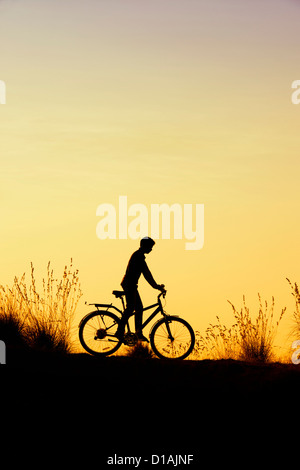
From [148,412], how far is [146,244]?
4303 mm

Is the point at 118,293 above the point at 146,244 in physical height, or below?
below

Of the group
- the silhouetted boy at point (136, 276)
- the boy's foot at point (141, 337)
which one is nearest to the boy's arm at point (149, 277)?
the silhouetted boy at point (136, 276)

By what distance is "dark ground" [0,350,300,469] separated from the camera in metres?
8.62

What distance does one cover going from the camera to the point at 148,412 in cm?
950

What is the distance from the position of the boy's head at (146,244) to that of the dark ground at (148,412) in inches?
92.8

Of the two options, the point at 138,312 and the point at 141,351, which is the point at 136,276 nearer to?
the point at 138,312

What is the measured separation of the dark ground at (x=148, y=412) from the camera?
28.3 feet

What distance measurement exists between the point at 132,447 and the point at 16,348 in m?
5.88

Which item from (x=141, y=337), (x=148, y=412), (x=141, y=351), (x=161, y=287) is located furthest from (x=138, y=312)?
(x=148, y=412)

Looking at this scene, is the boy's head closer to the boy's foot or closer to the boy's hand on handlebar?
the boy's hand on handlebar

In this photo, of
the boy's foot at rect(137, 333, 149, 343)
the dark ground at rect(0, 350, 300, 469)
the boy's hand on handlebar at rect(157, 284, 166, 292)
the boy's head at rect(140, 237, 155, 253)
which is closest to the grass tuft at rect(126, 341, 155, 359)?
the boy's foot at rect(137, 333, 149, 343)

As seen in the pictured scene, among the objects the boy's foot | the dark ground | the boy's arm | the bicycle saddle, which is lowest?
the dark ground

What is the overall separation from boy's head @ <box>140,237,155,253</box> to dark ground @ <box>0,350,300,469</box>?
2358 mm

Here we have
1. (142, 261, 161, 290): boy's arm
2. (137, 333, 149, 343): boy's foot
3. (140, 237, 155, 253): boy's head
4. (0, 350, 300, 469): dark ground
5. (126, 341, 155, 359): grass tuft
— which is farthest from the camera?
(126, 341, 155, 359): grass tuft
